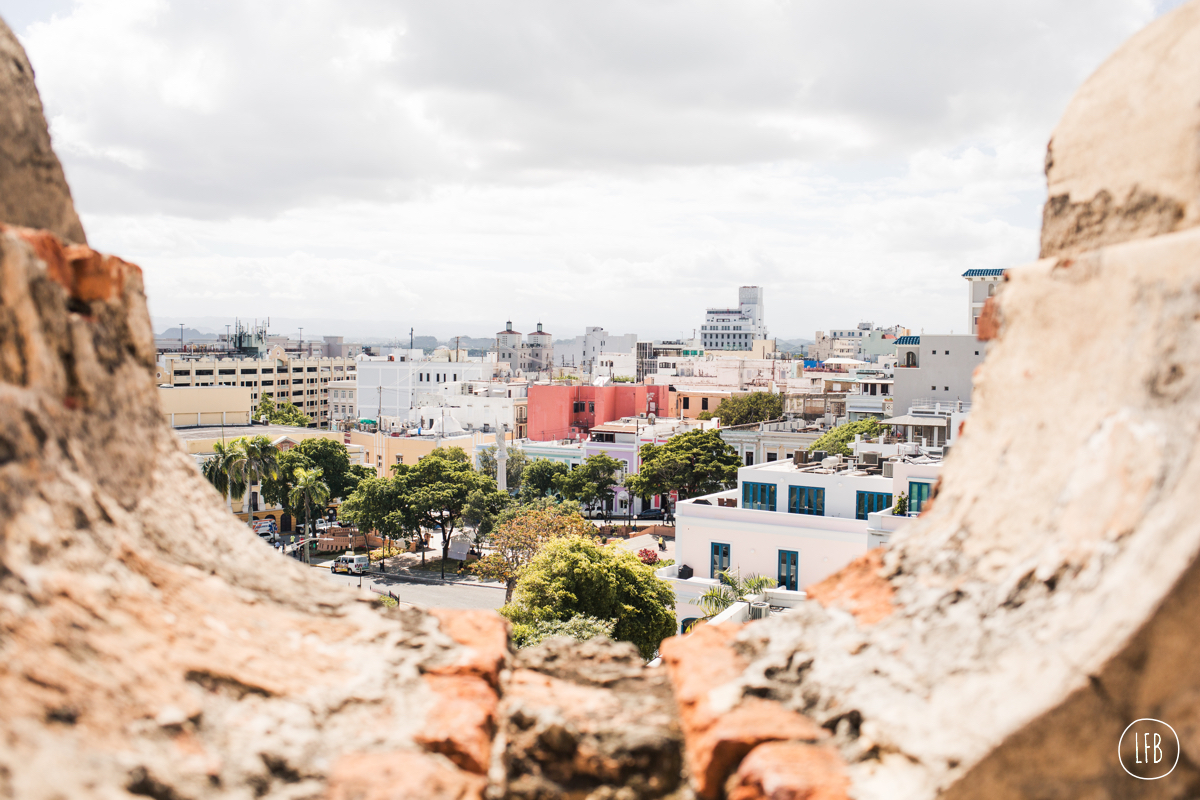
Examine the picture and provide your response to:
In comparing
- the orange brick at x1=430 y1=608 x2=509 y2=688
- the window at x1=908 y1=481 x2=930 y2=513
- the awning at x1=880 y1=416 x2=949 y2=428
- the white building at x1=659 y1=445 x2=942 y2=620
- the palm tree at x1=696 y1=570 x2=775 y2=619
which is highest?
the orange brick at x1=430 y1=608 x2=509 y2=688

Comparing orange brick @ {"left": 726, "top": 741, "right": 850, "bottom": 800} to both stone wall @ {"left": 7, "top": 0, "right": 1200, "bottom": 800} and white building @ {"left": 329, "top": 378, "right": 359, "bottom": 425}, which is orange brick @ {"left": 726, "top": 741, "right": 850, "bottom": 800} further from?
white building @ {"left": 329, "top": 378, "right": 359, "bottom": 425}

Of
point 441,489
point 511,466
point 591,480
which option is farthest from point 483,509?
point 591,480

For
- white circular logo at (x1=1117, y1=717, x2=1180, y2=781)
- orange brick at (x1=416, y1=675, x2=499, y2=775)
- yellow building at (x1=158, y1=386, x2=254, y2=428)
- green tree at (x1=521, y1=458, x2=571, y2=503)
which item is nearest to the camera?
white circular logo at (x1=1117, y1=717, x2=1180, y2=781)

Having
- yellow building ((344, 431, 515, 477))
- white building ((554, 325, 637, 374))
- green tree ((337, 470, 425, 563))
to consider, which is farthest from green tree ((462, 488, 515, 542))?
white building ((554, 325, 637, 374))

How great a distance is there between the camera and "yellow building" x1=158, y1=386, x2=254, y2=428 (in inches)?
2186

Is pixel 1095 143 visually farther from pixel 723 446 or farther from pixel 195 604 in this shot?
pixel 723 446

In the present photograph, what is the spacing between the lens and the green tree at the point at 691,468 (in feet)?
165

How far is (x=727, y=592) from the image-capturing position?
942 inches

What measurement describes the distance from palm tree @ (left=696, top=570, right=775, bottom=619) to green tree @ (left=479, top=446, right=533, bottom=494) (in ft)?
98.9

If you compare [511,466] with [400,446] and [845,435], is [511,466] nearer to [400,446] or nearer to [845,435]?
[400,446]

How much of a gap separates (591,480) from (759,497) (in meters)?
26.3

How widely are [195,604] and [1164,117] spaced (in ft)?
12.7

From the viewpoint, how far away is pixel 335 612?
3.93 metres

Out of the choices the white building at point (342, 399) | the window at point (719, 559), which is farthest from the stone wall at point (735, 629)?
the white building at point (342, 399)
